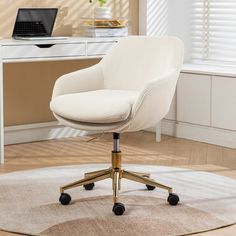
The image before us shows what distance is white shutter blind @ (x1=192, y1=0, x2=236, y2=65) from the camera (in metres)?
5.53

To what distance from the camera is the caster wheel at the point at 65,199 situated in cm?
350

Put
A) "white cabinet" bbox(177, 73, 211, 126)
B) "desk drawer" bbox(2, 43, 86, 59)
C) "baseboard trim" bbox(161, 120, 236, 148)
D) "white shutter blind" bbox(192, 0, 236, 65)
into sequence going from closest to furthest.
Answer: "desk drawer" bbox(2, 43, 86, 59), "baseboard trim" bbox(161, 120, 236, 148), "white cabinet" bbox(177, 73, 211, 126), "white shutter blind" bbox(192, 0, 236, 65)

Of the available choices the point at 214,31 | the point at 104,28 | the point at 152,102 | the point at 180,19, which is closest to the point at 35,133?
the point at 104,28

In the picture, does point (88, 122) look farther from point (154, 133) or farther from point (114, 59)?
point (154, 133)

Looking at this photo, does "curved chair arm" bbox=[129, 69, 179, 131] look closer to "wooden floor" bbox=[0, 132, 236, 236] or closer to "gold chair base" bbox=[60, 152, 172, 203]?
"gold chair base" bbox=[60, 152, 172, 203]

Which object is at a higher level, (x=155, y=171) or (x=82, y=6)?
(x=82, y=6)

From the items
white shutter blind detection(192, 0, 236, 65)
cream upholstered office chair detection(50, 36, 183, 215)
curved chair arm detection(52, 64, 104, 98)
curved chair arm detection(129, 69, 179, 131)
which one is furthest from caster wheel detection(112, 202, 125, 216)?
white shutter blind detection(192, 0, 236, 65)

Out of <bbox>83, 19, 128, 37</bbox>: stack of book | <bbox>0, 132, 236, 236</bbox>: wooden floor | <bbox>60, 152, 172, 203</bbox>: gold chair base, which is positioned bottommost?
<bbox>0, 132, 236, 236</bbox>: wooden floor

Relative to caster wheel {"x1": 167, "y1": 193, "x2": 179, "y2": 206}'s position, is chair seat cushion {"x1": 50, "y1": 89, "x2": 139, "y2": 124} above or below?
above

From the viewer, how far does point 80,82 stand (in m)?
3.93

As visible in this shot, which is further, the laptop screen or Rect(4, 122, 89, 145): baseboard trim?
Rect(4, 122, 89, 145): baseboard trim

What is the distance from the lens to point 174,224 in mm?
3189

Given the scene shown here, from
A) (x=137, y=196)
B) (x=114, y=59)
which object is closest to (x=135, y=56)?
(x=114, y=59)

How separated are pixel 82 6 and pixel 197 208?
8.12 ft
